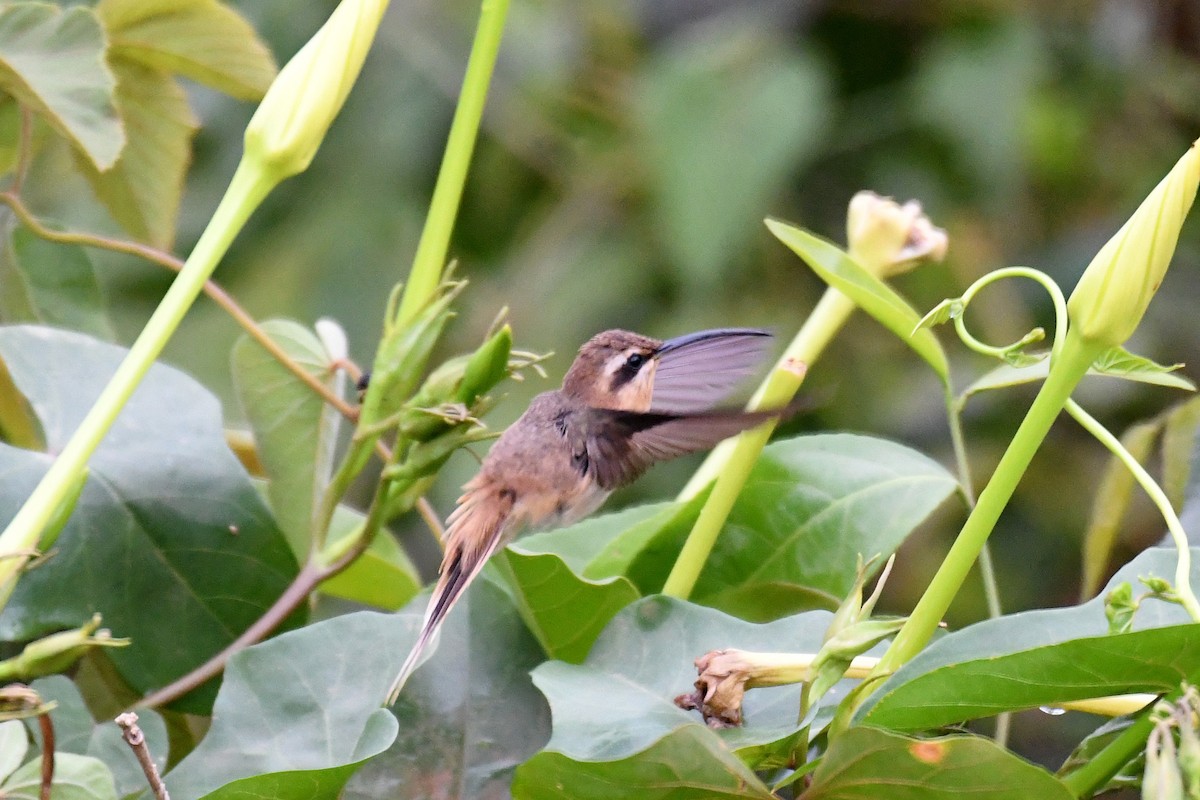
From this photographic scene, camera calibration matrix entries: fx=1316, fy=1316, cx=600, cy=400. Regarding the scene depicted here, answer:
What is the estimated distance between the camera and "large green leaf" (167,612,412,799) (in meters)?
0.53

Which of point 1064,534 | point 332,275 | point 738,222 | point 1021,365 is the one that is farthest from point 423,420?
point 1064,534

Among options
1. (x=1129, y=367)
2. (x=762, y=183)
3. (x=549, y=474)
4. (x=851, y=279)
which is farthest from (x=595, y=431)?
(x=762, y=183)

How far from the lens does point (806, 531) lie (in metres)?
0.63

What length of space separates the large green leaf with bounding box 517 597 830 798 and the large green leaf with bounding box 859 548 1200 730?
0.05m

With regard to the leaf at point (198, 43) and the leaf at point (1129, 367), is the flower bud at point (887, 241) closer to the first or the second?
the leaf at point (1129, 367)

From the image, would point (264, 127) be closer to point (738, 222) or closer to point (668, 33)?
point (738, 222)

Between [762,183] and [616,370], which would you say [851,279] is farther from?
[762,183]

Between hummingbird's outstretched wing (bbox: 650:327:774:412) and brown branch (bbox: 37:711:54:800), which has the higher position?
hummingbird's outstretched wing (bbox: 650:327:774:412)

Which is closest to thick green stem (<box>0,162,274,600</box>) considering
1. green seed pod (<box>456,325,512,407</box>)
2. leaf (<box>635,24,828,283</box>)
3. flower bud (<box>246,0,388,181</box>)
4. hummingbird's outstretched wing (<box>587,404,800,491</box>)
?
flower bud (<box>246,0,388,181</box>)

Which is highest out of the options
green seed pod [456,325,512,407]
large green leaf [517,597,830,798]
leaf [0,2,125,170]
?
leaf [0,2,125,170]

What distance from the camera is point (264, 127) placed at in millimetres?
535

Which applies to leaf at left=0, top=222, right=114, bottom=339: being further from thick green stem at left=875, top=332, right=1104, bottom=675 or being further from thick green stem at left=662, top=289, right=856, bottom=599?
thick green stem at left=875, top=332, right=1104, bottom=675

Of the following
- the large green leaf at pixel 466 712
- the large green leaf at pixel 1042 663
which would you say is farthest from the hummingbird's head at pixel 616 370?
the large green leaf at pixel 1042 663

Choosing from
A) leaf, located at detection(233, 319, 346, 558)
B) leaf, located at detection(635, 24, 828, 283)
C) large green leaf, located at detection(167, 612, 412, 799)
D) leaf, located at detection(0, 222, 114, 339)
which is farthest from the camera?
leaf, located at detection(635, 24, 828, 283)
